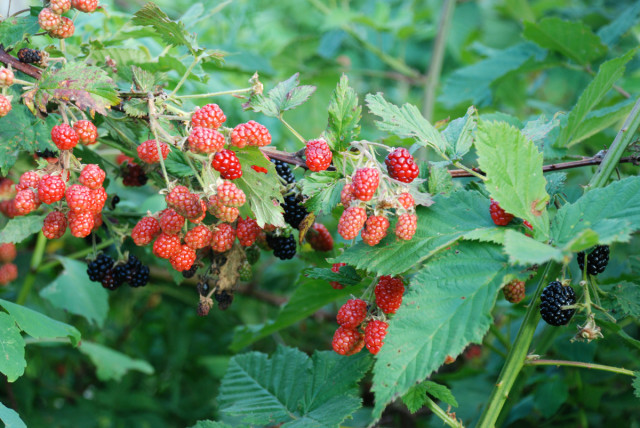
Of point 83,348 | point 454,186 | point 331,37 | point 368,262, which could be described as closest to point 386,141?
point 454,186

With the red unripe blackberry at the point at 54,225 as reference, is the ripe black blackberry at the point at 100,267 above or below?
below

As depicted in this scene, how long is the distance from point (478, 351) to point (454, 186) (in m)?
1.75

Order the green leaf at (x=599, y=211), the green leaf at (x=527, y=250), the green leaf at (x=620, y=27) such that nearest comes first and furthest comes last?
the green leaf at (x=527, y=250) < the green leaf at (x=599, y=211) < the green leaf at (x=620, y=27)

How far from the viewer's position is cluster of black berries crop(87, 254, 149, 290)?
140 centimetres

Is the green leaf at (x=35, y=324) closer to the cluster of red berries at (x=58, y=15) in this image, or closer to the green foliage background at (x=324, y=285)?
the green foliage background at (x=324, y=285)

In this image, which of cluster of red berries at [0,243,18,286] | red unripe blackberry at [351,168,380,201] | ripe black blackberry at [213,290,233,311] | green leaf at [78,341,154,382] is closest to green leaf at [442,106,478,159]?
red unripe blackberry at [351,168,380,201]

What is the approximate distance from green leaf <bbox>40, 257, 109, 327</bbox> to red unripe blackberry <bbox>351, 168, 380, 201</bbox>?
1.30m

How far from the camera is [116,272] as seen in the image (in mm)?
1409

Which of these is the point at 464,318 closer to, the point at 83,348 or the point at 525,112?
the point at 83,348

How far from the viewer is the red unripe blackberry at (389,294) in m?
1.13

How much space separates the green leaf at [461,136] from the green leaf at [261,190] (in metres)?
0.36

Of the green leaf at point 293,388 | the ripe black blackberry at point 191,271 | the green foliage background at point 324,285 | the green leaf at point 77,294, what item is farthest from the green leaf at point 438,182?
the green leaf at point 77,294

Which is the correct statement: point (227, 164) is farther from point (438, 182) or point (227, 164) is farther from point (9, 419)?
point (9, 419)

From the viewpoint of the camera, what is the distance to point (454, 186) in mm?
1202
